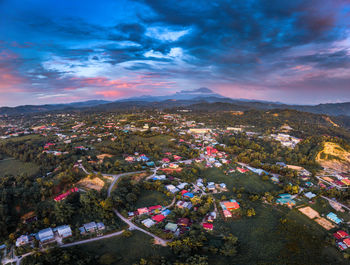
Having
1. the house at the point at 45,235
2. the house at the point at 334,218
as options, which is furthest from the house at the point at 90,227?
the house at the point at 334,218

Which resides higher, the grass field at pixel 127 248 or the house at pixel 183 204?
the house at pixel 183 204

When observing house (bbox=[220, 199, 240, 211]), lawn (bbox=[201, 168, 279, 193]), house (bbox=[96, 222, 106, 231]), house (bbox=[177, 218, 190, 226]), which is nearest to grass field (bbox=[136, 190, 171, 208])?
house (bbox=[177, 218, 190, 226])

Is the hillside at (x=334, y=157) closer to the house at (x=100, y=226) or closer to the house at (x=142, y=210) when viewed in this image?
the house at (x=142, y=210)

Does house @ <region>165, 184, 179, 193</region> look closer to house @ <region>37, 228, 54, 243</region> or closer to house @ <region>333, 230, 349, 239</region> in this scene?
house @ <region>37, 228, 54, 243</region>

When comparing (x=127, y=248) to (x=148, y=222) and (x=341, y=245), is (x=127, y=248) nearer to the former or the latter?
(x=148, y=222)

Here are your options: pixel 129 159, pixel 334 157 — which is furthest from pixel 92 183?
pixel 334 157
